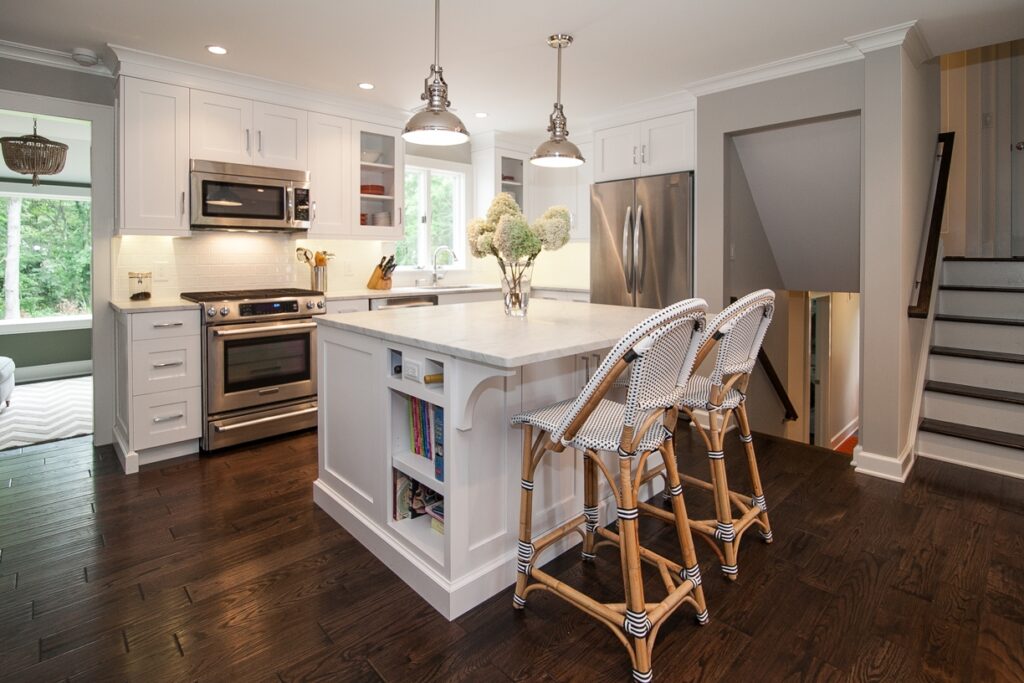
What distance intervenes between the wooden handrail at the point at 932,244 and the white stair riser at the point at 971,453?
2.69 feet

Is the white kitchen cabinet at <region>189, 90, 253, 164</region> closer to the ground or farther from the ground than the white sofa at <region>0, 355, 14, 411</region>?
farther from the ground

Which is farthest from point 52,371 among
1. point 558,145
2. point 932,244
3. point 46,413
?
point 932,244

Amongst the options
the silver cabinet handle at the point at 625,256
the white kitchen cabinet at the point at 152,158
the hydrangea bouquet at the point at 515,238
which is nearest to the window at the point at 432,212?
Result: the silver cabinet handle at the point at 625,256

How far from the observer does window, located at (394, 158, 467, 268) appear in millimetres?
5438

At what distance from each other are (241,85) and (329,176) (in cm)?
82

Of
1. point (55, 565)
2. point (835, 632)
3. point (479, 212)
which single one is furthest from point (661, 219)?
point (55, 565)

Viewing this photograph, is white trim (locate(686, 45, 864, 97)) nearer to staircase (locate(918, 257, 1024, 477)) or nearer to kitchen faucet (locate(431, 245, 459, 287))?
staircase (locate(918, 257, 1024, 477))

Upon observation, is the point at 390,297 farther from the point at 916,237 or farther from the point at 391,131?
the point at 916,237

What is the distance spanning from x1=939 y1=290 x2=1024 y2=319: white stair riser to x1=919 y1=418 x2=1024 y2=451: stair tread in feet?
2.79

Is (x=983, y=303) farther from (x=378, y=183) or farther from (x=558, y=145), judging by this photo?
(x=378, y=183)

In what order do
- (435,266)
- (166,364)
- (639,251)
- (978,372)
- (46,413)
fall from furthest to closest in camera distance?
(435,266)
(46,413)
(639,251)
(978,372)
(166,364)

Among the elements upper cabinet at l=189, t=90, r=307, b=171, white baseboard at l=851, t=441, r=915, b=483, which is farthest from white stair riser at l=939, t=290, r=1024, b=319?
upper cabinet at l=189, t=90, r=307, b=171

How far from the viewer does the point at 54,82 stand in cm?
352

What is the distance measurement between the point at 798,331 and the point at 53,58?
6.07 meters
